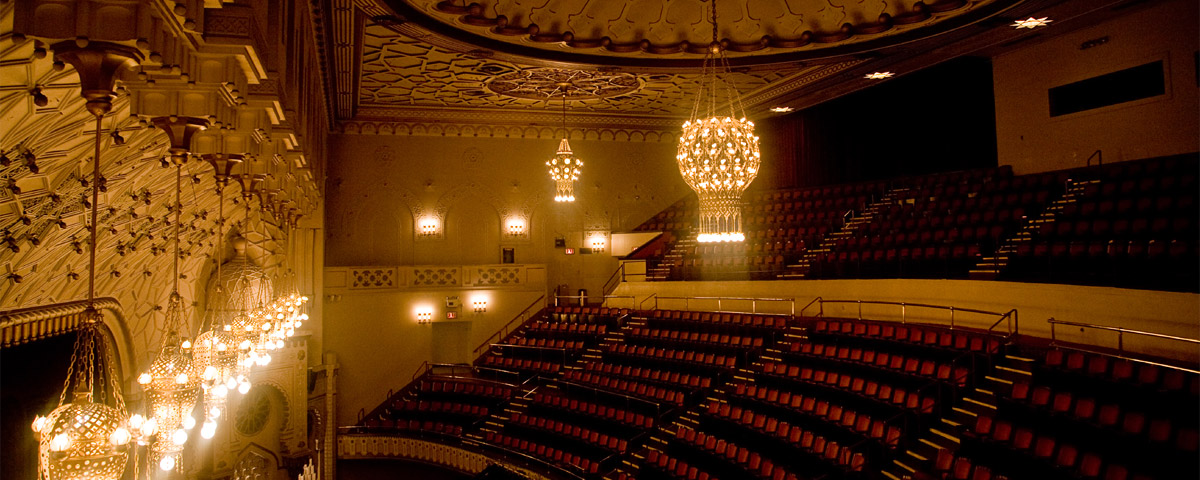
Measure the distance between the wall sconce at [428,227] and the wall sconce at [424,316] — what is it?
69.5 inches

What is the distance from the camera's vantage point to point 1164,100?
991 centimetres

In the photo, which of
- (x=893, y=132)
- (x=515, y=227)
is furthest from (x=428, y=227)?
(x=893, y=132)

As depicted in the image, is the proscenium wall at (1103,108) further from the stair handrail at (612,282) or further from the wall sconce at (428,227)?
the wall sconce at (428,227)

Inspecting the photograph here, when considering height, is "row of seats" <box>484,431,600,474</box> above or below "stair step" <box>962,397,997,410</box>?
below

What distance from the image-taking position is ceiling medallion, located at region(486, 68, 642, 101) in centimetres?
1297

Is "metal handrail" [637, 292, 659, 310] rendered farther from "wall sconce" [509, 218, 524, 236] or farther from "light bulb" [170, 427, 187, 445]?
"light bulb" [170, 427, 187, 445]

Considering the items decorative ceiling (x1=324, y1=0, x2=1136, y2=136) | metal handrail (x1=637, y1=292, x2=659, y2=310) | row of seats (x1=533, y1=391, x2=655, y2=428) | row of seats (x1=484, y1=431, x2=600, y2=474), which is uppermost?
decorative ceiling (x1=324, y1=0, x2=1136, y2=136)

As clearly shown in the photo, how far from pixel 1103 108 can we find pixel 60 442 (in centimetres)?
1303

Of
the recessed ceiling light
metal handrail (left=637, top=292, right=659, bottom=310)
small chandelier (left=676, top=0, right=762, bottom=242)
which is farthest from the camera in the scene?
metal handrail (left=637, top=292, right=659, bottom=310)

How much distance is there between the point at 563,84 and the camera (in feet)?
45.3

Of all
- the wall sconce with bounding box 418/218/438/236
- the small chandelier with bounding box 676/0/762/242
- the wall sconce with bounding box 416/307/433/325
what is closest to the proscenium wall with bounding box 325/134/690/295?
the wall sconce with bounding box 418/218/438/236

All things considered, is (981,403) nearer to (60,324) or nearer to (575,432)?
(575,432)

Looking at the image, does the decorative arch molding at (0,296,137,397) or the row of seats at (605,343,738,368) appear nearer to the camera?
the decorative arch molding at (0,296,137,397)

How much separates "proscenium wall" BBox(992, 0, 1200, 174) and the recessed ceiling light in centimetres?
A: 52
